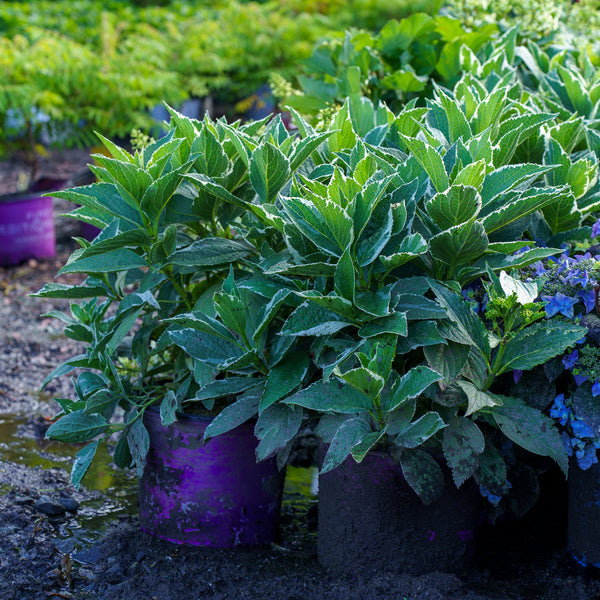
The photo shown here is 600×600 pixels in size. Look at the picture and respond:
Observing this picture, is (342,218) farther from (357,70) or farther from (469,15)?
(469,15)

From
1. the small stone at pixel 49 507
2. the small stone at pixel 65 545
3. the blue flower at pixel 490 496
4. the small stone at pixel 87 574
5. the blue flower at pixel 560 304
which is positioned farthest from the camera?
the small stone at pixel 49 507

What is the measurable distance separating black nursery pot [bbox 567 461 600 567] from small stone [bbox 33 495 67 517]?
1511mm

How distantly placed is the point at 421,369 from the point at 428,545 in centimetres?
53

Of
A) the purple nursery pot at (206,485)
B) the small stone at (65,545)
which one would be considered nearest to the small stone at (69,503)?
the small stone at (65,545)

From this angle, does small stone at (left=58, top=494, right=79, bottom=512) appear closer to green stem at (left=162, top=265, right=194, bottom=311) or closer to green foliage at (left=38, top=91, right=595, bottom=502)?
green foliage at (left=38, top=91, right=595, bottom=502)

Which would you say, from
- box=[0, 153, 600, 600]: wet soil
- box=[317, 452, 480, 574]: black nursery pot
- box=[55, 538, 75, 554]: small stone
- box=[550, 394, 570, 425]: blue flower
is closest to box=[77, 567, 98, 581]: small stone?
box=[0, 153, 600, 600]: wet soil

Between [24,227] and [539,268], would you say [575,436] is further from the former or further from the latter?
[24,227]

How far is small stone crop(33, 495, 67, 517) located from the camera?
7.86 ft

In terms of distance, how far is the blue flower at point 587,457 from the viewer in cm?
187

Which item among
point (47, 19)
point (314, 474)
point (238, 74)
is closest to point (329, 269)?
point (314, 474)

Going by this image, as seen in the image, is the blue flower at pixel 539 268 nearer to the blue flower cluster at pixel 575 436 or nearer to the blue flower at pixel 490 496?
the blue flower cluster at pixel 575 436

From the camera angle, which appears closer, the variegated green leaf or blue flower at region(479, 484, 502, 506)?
the variegated green leaf

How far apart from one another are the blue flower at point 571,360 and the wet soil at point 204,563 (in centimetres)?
48

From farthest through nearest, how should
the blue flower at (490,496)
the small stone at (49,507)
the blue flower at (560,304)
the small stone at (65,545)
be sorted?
the small stone at (49,507), the small stone at (65,545), the blue flower at (490,496), the blue flower at (560,304)
